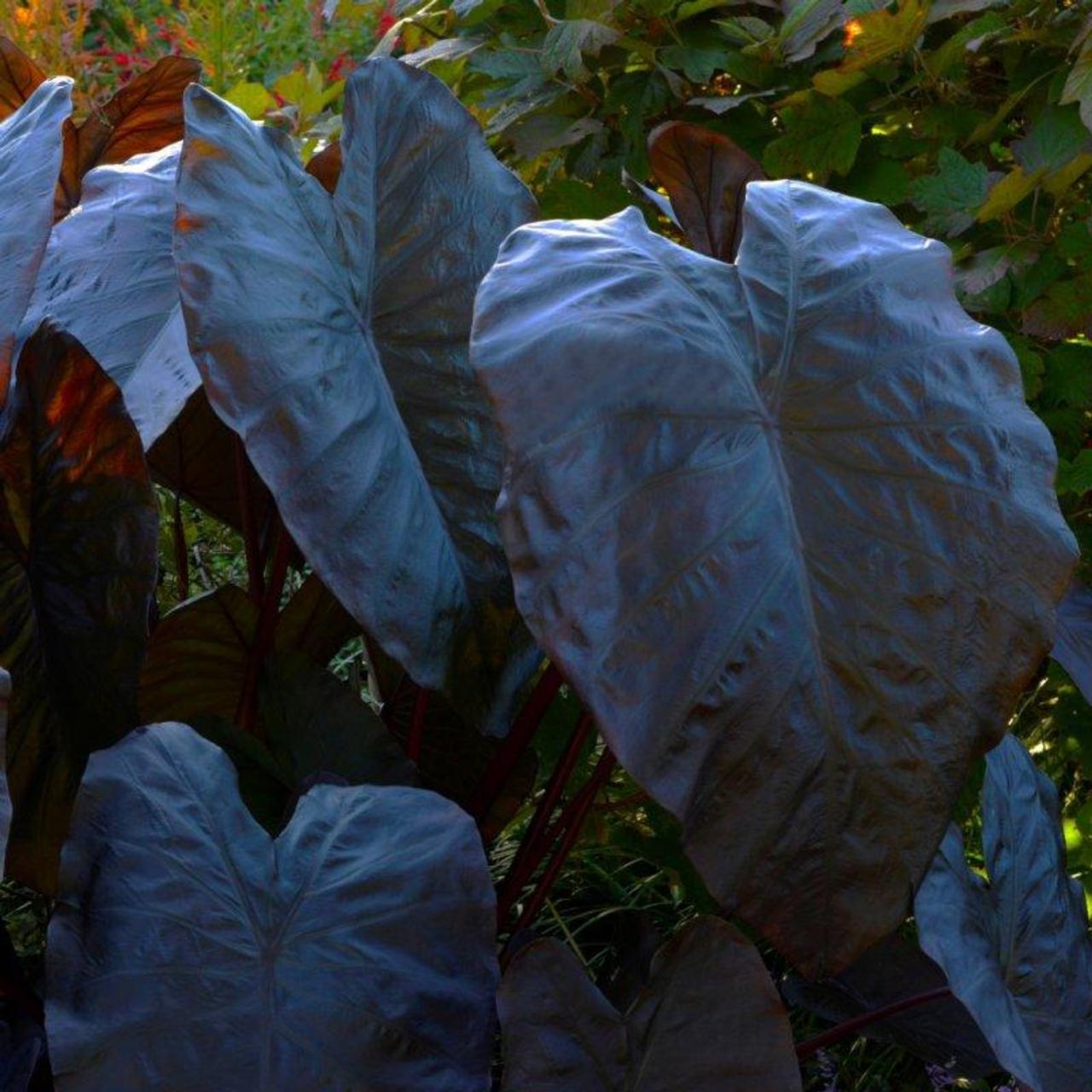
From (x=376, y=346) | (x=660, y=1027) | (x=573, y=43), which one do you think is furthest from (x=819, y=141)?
(x=660, y=1027)

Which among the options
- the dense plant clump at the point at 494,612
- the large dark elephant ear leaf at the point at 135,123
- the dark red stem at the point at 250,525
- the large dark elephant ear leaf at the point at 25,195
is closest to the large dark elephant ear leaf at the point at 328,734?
the dense plant clump at the point at 494,612

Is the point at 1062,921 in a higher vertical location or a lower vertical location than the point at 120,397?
lower

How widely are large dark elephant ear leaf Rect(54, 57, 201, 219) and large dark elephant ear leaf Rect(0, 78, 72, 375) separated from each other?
0.60 metres

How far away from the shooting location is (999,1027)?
998mm

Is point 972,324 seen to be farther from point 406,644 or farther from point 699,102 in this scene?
point 699,102

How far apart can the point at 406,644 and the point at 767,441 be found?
274 mm

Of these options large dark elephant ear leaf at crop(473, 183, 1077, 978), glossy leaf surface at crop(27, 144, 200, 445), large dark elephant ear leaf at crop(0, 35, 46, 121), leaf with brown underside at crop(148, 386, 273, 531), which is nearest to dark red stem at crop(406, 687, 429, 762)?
leaf with brown underside at crop(148, 386, 273, 531)

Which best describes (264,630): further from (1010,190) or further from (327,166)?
(1010,190)

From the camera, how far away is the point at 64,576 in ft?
3.73

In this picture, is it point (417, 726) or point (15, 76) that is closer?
point (417, 726)

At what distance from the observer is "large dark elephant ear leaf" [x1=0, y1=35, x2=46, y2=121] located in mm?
1854

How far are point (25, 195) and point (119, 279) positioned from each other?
0.76 ft

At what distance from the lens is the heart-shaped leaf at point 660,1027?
38.5 inches

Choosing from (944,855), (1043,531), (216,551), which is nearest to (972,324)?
(1043,531)
